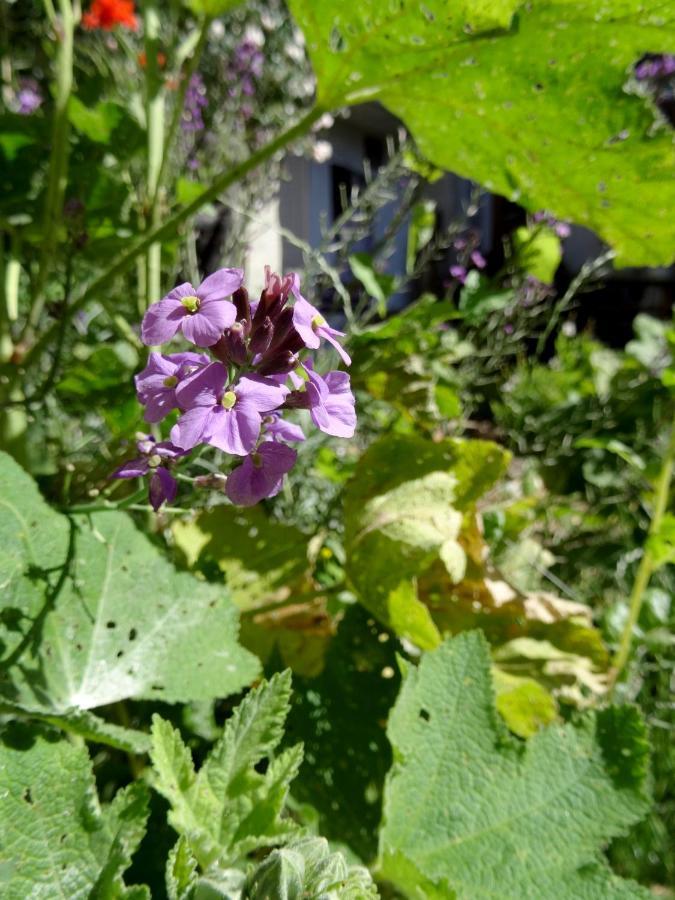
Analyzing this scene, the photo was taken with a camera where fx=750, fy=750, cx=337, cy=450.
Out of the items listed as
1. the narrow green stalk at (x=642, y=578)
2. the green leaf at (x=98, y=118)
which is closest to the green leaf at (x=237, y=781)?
the narrow green stalk at (x=642, y=578)

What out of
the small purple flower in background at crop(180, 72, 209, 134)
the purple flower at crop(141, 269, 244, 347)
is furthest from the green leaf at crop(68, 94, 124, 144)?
the purple flower at crop(141, 269, 244, 347)

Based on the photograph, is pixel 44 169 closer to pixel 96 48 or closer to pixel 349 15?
pixel 349 15

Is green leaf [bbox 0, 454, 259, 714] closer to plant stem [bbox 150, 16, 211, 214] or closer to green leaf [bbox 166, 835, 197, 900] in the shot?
green leaf [bbox 166, 835, 197, 900]

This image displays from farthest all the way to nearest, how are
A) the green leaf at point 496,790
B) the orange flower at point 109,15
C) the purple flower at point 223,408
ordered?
1. the orange flower at point 109,15
2. the green leaf at point 496,790
3. the purple flower at point 223,408

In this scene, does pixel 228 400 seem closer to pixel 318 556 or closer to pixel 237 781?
pixel 237 781

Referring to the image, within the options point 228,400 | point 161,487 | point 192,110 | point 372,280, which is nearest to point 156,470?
point 161,487

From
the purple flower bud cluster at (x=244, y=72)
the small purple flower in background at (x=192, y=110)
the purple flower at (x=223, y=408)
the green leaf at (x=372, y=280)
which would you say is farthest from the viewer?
the purple flower bud cluster at (x=244, y=72)

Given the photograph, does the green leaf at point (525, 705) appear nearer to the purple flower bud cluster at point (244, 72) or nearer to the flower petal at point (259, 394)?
the flower petal at point (259, 394)
